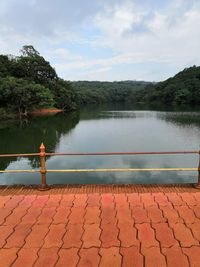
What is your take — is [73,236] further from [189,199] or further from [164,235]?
[189,199]

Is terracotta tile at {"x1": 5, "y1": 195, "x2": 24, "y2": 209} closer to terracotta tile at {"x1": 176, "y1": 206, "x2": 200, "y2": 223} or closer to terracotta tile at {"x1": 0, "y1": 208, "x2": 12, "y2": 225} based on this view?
terracotta tile at {"x1": 0, "y1": 208, "x2": 12, "y2": 225}

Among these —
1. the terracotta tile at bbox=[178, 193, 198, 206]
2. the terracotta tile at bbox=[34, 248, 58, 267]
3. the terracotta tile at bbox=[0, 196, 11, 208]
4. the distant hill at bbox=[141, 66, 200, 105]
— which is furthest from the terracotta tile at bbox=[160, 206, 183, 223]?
the distant hill at bbox=[141, 66, 200, 105]

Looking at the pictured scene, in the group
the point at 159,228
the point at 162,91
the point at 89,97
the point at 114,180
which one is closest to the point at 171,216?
the point at 159,228

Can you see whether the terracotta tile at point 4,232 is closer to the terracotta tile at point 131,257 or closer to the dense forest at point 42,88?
the terracotta tile at point 131,257

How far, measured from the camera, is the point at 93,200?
414 centimetres

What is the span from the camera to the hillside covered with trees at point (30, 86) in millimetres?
34281

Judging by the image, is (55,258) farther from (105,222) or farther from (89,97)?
(89,97)

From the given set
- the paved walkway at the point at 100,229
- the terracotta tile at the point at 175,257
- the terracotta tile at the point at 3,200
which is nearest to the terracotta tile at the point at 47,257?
the paved walkway at the point at 100,229

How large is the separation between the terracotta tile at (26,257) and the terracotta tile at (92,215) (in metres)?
0.84

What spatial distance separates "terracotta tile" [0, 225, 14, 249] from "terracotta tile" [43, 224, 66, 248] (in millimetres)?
472

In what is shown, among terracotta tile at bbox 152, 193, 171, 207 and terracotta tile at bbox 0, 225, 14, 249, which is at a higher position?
terracotta tile at bbox 152, 193, 171, 207

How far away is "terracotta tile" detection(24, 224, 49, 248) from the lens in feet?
9.75

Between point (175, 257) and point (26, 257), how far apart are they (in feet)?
4.95

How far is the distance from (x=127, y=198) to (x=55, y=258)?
1.73 metres
